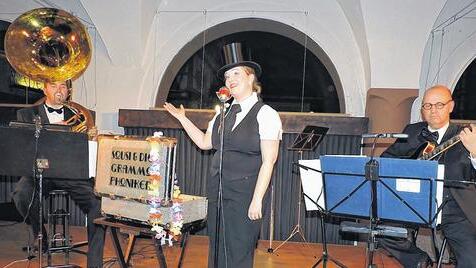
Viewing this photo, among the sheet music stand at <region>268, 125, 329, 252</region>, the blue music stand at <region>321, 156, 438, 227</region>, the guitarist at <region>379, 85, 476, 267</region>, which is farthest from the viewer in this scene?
the sheet music stand at <region>268, 125, 329, 252</region>

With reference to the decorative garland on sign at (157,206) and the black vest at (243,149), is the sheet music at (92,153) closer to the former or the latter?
the decorative garland on sign at (157,206)

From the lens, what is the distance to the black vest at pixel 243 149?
278 cm

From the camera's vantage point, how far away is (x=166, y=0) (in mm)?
6375

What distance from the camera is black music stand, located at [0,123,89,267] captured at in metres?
3.26

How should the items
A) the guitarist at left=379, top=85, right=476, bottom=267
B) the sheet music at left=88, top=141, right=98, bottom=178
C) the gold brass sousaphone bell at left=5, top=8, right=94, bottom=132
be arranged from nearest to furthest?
the guitarist at left=379, top=85, right=476, bottom=267 < the sheet music at left=88, top=141, right=98, bottom=178 < the gold brass sousaphone bell at left=5, top=8, right=94, bottom=132

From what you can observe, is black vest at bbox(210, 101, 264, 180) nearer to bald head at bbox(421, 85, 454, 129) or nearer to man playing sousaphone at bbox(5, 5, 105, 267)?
bald head at bbox(421, 85, 454, 129)

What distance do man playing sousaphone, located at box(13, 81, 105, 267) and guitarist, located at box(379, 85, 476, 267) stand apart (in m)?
2.67

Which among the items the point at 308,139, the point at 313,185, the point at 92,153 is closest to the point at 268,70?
the point at 308,139

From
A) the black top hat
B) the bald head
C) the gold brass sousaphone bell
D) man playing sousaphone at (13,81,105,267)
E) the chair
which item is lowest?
the chair

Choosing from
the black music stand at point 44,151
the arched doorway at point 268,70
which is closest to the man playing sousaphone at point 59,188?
the black music stand at point 44,151

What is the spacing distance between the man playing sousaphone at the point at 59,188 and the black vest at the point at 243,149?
1.72 metres

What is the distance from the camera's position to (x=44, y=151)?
10.8ft

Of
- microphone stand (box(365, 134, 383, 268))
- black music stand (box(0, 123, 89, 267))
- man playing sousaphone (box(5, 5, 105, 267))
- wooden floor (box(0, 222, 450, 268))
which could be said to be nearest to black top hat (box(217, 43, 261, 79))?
microphone stand (box(365, 134, 383, 268))

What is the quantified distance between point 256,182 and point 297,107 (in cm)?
387
